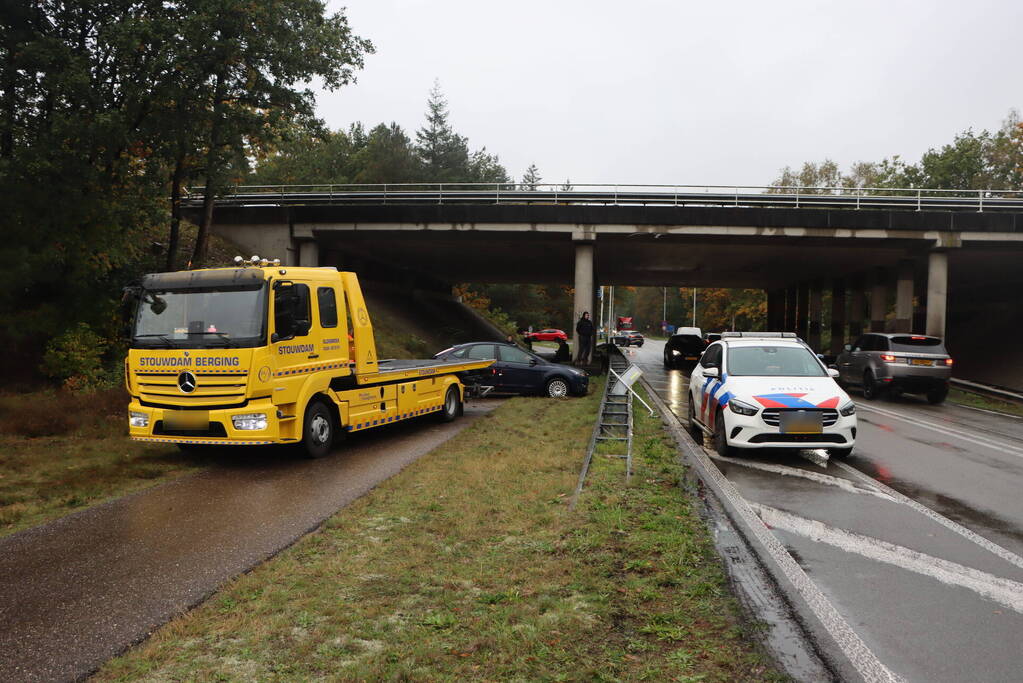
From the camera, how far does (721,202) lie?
2639 centimetres

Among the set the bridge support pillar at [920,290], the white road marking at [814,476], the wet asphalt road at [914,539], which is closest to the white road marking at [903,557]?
the wet asphalt road at [914,539]

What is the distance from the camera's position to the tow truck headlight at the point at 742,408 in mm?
9266

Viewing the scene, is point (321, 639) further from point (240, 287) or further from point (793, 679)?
point (240, 287)

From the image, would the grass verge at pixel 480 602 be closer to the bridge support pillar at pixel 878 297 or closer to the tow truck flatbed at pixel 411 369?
the tow truck flatbed at pixel 411 369

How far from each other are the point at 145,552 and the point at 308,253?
905 inches

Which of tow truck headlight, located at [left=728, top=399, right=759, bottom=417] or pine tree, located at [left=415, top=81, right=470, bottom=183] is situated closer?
tow truck headlight, located at [left=728, top=399, right=759, bottom=417]

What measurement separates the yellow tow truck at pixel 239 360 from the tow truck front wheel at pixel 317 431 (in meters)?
0.01

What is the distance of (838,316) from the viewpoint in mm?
40062

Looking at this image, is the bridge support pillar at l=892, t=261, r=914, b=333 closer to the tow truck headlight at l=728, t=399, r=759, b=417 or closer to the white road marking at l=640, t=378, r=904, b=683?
the tow truck headlight at l=728, t=399, r=759, b=417

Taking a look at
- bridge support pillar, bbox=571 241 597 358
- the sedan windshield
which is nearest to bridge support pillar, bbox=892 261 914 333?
bridge support pillar, bbox=571 241 597 358

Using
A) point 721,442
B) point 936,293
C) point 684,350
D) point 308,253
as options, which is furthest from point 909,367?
point 308,253

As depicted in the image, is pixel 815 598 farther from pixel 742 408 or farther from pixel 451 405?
pixel 451 405

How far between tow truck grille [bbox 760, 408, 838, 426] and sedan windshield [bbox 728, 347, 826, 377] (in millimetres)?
1038

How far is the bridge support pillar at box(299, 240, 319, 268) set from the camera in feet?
89.8
